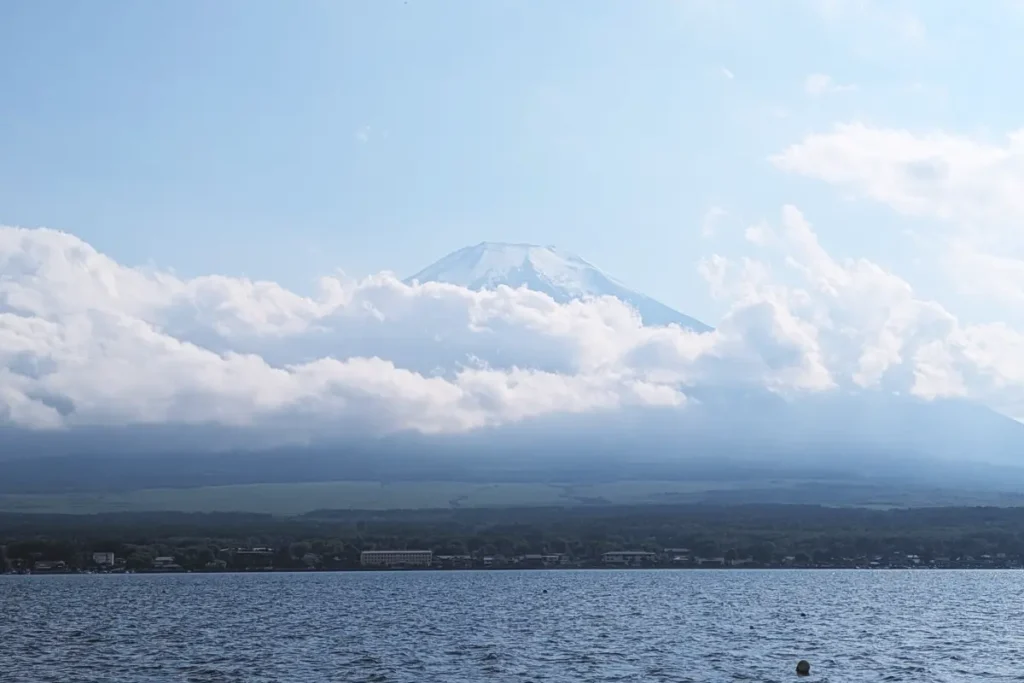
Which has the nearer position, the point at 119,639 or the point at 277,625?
the point at 119,639

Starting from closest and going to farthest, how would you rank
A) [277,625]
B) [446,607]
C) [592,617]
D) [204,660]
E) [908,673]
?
[908,673] → [204,660] → [277,625] → [592,617] → [446,607]

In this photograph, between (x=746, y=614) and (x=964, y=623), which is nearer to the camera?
(x=964, y=623)

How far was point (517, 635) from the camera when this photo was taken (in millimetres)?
91250

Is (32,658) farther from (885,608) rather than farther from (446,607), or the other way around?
(885,608)

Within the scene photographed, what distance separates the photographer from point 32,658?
246ft

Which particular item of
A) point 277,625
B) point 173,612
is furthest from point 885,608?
point 173,612

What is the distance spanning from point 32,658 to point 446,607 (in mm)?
57397

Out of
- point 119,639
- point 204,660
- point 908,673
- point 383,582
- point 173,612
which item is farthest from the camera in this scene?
point 383,582

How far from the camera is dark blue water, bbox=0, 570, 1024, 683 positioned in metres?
68.2

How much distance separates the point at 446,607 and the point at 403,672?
200 feet

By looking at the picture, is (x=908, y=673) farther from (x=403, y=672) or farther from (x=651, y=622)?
(x=651, y=622)

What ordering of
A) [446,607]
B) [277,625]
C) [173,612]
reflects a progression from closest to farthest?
[277,625] < [173,612] < [446,607]

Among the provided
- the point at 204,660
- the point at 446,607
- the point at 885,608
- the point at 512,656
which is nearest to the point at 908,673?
the point at 512,656

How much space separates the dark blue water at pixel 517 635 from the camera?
6825 cm
